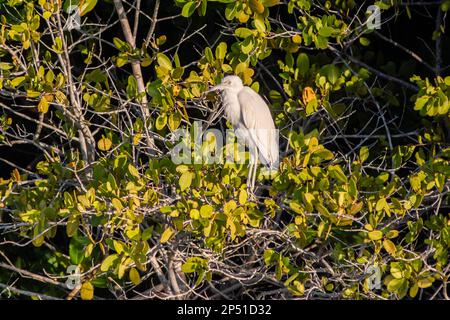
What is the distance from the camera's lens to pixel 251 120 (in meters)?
3.45

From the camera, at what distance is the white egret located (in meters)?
3.28

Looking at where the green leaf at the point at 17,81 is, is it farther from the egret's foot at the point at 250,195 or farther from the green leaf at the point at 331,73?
the green leaf at the point at 331,73

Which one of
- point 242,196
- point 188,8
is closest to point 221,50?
point 188,8

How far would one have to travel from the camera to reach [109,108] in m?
3.39

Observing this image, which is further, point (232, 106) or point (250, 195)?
point (232, 106)

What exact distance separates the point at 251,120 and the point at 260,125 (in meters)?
0.04

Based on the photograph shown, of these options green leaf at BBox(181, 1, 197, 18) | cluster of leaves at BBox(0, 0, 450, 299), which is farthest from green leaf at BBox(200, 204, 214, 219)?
green leaf at BBox(181, 1, 197, 18)

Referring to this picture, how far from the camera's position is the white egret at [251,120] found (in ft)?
10.8

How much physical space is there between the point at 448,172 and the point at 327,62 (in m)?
1.02

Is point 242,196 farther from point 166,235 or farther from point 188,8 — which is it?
point 188,8

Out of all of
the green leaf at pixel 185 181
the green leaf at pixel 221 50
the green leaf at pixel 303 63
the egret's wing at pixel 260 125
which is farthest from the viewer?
the green leaf at pixel 303 63

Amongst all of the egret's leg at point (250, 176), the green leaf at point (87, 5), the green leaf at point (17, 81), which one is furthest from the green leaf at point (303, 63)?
the green leaf at point (17, 81)

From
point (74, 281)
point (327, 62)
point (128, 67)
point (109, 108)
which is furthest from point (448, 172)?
point (128, 67)

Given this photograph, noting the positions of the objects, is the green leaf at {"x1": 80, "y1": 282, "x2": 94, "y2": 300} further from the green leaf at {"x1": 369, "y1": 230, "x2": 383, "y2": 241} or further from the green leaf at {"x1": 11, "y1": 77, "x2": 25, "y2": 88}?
the green leaf at {"x1": 369, "y1": 230, "x2": 383, "y2": 241}
